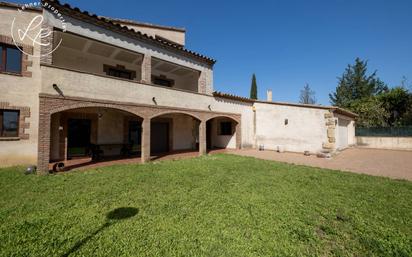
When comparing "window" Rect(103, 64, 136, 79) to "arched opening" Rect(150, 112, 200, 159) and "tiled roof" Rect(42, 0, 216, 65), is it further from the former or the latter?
"arched opening" Rect(150, 112, 200, 159)

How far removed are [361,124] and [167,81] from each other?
25.0 m

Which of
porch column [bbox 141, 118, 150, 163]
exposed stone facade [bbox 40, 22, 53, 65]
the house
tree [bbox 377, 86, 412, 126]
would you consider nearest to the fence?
the house

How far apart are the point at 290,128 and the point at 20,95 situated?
16.1 meters

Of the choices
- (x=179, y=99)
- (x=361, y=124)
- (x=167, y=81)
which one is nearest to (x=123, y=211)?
(x=179, y=99)

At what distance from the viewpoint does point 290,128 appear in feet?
45.8

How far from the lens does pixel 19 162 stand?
335 inches

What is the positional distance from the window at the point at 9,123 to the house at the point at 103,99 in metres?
0.03

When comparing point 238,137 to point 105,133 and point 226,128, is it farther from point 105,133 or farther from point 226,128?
point 105,133

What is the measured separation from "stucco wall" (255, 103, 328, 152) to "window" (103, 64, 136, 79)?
10.2 m

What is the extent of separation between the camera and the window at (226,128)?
16513mm

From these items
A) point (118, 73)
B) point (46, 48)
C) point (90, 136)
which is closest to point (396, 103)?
point (118, 73)

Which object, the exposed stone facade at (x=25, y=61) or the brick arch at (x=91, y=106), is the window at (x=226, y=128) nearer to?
the brick arch at (x=91, y=106)

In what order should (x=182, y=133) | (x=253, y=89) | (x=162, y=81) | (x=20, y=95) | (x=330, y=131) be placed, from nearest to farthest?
(x=20, y=95) → (x=330, y=131) → (x=162, y=81) → (x=182, y=133) → (x=253, y=89)

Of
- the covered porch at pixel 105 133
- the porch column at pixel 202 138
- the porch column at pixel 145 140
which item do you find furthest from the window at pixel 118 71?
the porch column at pixel 202 138
